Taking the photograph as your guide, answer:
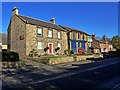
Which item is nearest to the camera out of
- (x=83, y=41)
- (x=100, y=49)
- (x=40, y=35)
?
(x=40, y=35)

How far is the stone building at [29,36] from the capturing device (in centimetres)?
3372

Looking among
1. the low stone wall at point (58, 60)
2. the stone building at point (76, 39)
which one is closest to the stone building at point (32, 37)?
the stone building at point (76, 39)

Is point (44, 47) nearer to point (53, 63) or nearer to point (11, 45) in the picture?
point (11, 45)

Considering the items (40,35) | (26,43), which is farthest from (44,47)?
(26,43)

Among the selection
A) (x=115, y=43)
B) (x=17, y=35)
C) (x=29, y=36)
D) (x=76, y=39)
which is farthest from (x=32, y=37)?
(x=115, y=43)

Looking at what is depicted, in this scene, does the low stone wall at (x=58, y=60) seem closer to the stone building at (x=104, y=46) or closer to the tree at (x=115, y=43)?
the stone building at (x=104, y=46)

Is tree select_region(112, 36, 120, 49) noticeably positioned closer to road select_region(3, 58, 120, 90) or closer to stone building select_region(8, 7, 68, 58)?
stone building select_region(8, 7, 68, 58)

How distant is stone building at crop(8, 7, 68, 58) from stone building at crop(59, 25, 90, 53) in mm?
5709

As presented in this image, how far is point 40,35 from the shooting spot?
36438 mm

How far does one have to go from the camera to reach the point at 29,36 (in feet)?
111

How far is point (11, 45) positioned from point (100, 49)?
45.8 meters

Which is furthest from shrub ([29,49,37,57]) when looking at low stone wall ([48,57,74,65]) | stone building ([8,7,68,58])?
low stone wall ([48,57,74,65])

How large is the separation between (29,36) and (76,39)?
17933 mm

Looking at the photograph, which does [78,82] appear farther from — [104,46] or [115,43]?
[115,43]
